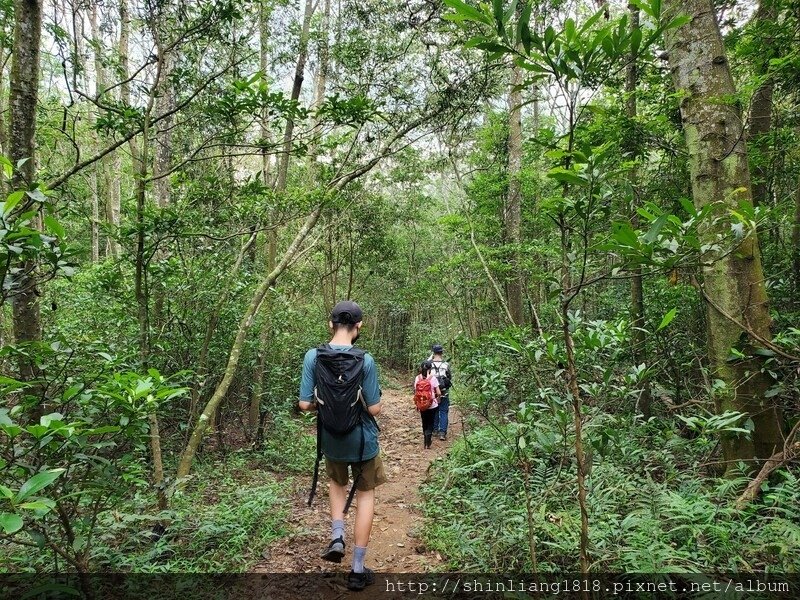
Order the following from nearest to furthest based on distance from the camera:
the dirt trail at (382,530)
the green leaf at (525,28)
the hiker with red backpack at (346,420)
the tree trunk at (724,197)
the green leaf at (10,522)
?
the green leaf at (10,522), the green leaf at (525,28), the tree trunk at (724,197), the hiker with red backpack at (346,420), the dirt trail at (382,530)

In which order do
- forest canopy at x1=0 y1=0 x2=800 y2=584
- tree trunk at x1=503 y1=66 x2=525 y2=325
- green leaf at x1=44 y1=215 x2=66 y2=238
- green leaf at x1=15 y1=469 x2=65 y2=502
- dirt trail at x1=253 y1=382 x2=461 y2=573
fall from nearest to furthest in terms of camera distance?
1. green leaf at x1=15 y1=469 x2=65 y2=502
2. green leaf at x1=44 y1=215 x2=66 y2=238
3. forest canopy at x1=0 y1=0 x2=800 y2=584
4. dirt trail at x1=253 y1=382 x2=461 y2=573
5. tree trunk at x1=503 y1=66 x2=525 y2=325

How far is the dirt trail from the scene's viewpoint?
3.72 m

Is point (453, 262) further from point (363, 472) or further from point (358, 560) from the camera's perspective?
point (358, 560)

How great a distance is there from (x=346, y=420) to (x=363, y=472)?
47cm

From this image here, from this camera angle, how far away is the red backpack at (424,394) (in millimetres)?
7613

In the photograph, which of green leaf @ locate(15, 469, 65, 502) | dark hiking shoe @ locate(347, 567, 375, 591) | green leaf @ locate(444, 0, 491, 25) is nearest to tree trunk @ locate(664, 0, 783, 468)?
green leaf @ locate(444, 0, 491, 25)

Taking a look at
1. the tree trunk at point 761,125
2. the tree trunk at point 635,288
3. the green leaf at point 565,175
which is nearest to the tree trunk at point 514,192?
the tree trunk at point 635,288

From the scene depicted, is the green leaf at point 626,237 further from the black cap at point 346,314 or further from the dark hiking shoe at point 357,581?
the dark hiking shoe at point 357,581

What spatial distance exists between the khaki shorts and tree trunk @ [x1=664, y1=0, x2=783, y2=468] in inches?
101

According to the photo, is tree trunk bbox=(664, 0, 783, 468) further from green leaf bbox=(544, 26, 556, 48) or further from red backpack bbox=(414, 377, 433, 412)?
red backpack bbox=(414, 377, 433, 412)

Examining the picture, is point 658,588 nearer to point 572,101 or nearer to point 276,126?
point 572,101

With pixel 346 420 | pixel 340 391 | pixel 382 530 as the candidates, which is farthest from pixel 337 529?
pixel 382 530

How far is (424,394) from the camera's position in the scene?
7.61 meters

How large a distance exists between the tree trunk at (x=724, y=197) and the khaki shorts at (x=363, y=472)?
2555mm
